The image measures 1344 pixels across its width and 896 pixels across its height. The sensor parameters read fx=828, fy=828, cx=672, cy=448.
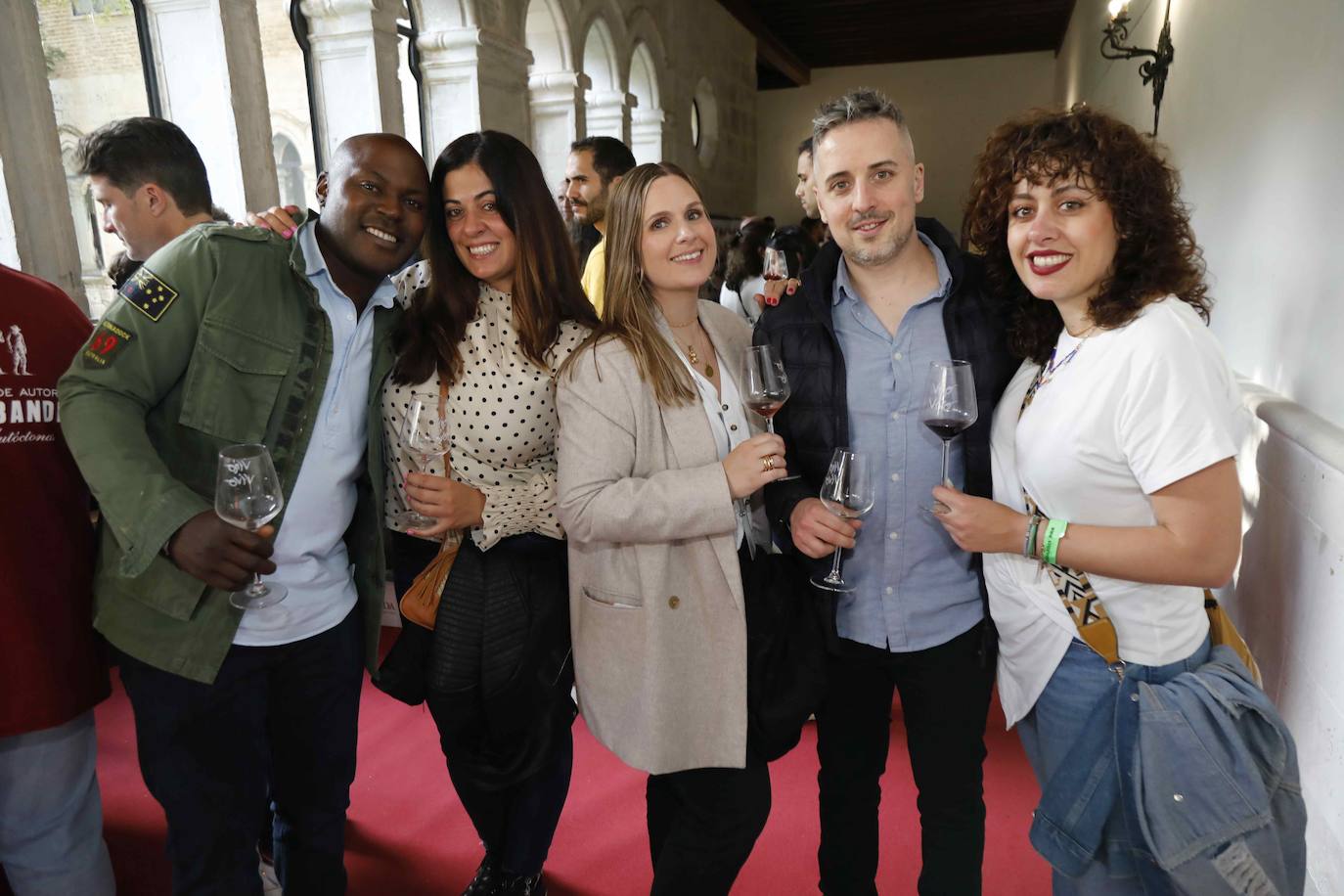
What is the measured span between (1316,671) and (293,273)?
90.3 inches

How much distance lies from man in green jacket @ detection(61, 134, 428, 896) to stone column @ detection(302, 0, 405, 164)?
342 centimetres

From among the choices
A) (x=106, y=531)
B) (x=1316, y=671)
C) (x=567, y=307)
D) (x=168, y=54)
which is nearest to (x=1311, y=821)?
(x=1316, y=671)

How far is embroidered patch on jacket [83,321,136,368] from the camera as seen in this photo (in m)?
1.55

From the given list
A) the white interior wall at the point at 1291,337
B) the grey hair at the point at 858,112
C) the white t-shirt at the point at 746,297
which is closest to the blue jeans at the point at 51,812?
the grey hair at the point at 858,112

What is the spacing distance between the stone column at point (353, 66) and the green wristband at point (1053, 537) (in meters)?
4.54

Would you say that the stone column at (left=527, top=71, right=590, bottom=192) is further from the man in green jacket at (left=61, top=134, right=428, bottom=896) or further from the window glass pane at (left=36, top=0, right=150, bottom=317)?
the man in green jacket at (left=61, top=134, right=428, bottom=896)

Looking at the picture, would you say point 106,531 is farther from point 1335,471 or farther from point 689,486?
point 1335,471

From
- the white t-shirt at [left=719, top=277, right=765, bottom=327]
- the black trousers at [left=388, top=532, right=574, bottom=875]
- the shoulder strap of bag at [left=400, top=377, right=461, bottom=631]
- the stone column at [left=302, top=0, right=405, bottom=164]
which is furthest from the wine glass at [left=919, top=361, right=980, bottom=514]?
the stone column at [left=302, top=0, right=405, bottom=164]

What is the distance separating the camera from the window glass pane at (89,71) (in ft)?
12.8

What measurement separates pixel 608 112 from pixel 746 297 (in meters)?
4.22

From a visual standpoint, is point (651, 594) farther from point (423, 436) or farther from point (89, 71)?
point (89, 71)

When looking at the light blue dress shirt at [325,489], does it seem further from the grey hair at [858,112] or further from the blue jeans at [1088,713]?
the blue jeans at [1088,713]

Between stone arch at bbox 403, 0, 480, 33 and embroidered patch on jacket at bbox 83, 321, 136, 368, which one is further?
stone arch at bbox 403, 0, 480, 33

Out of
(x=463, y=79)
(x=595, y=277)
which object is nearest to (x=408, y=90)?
(x=463, y=79)
